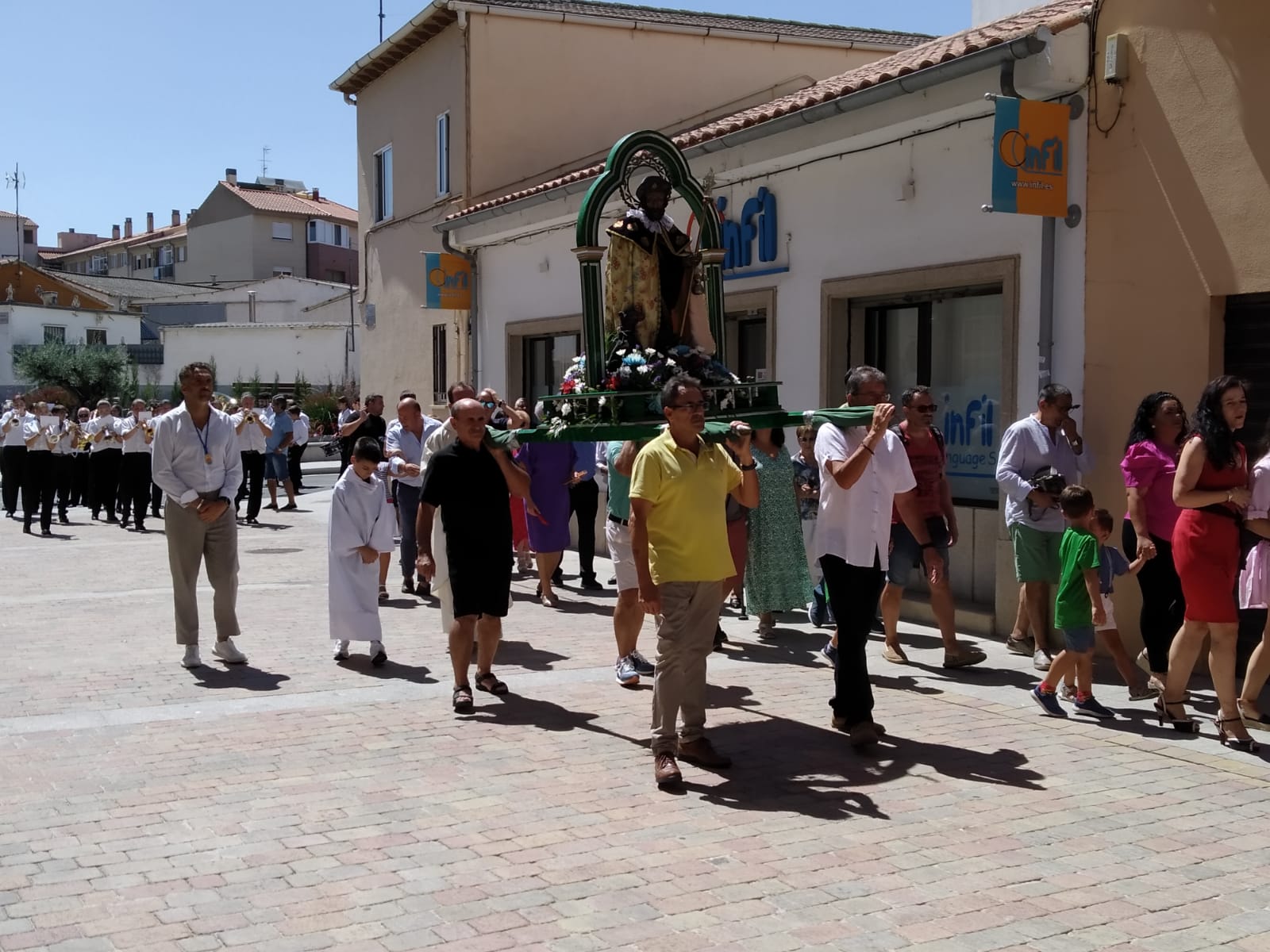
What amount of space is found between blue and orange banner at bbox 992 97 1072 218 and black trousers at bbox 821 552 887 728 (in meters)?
3.13

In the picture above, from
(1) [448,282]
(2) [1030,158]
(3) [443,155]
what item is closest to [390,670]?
(2) [1030,158]

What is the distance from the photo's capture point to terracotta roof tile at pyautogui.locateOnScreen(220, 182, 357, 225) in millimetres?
65875

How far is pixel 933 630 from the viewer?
33.0 feet

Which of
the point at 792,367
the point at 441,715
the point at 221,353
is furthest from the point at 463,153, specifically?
the point at 221,353

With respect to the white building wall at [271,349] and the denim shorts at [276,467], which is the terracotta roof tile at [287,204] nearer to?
the white building wall at [271,349]

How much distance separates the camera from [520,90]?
19375 mm

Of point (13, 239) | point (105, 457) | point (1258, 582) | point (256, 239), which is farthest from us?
point (13, 239)

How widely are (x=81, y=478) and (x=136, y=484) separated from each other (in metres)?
3.46

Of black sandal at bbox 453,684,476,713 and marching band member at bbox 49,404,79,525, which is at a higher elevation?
marching band member at bbox 49,404,79,525

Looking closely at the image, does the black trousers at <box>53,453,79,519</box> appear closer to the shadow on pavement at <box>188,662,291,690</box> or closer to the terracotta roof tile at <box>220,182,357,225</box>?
the shadow on pavement at <box>188,662,291,690</box>

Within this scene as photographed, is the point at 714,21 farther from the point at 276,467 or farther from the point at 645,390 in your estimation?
the point at 645,390

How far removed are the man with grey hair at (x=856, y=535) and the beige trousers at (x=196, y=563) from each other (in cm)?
425

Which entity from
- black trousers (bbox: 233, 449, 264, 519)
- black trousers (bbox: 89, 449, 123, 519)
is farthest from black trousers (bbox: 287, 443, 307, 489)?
black trousers (bbox: 89, 449, 123, 519)

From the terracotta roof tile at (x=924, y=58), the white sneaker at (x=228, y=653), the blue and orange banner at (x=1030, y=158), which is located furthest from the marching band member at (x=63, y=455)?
the blue and orange banner at (x=1030, y=158)
